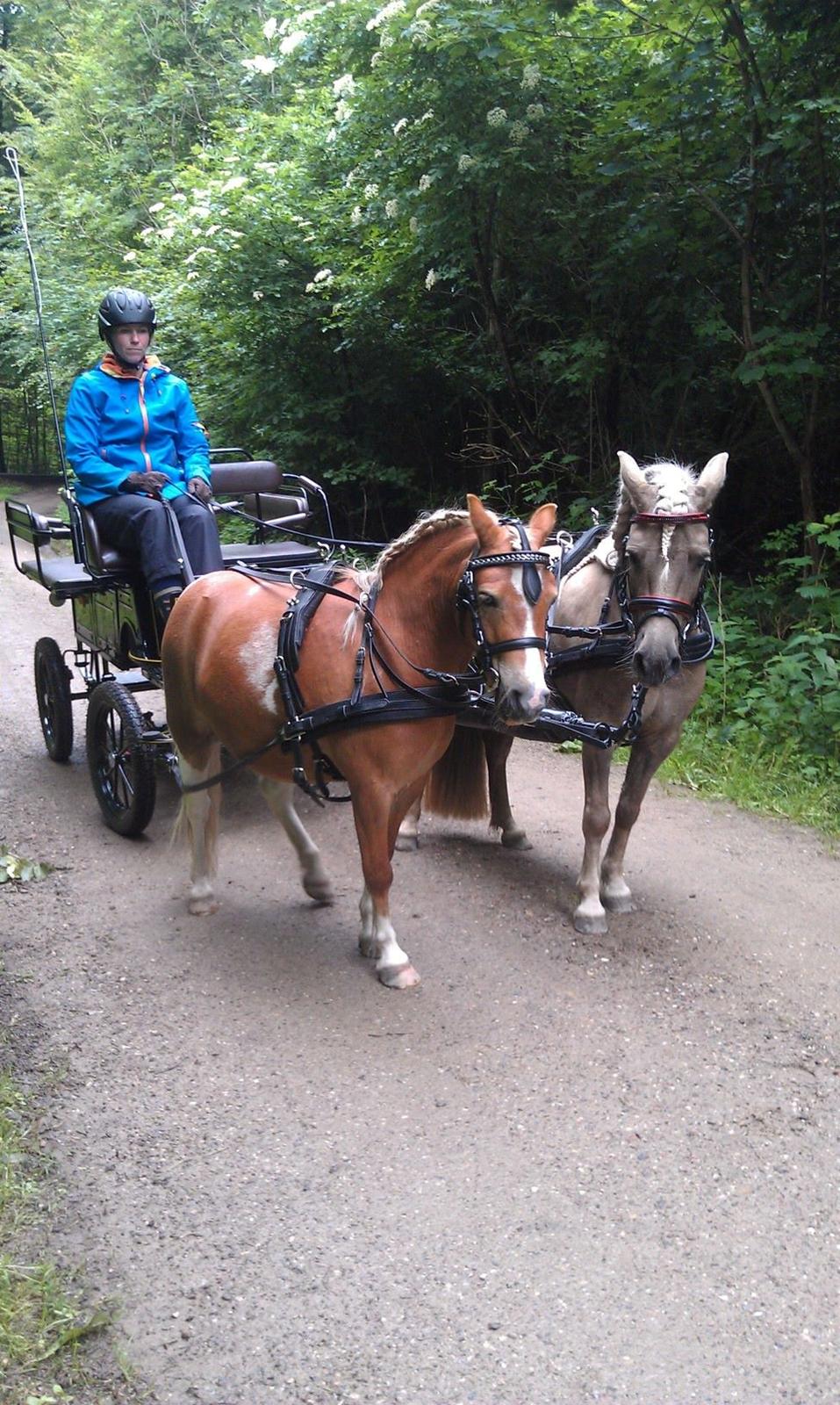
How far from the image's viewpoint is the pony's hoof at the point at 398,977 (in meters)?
4.07

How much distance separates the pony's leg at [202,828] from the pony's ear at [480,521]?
5.71 feet

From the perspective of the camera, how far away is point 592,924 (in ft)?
14.8

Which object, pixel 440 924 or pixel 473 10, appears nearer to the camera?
pixel 440 924

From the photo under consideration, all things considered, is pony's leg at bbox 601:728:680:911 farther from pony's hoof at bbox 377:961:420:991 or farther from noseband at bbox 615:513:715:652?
pony's hoof at bbox 377:961:420:991

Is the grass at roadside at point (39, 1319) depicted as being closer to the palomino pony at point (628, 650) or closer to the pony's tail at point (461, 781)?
the palomino pony at point (628, 650)

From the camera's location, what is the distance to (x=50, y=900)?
482 cm

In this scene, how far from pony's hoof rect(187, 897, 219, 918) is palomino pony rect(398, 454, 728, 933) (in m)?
1.11

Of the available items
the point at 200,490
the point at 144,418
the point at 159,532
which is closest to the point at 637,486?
the point at 159,532

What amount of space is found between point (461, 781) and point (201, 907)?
1295mm

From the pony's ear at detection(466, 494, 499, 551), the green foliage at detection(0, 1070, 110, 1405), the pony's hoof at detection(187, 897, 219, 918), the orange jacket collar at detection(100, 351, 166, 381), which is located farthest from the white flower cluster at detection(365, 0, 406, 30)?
the green foliage at detection(0, 1070, 110, 1405)

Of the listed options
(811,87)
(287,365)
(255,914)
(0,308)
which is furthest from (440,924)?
(0,308)

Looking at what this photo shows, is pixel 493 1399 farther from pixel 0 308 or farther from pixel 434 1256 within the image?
pixel 0 308

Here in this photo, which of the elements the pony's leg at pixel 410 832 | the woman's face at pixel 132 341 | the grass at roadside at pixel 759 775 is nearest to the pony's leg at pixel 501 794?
the pony's leg at pixel 410 832

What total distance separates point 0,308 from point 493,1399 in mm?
18566
